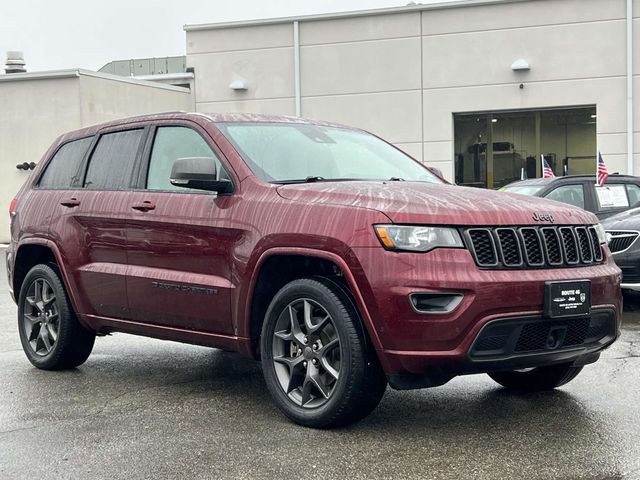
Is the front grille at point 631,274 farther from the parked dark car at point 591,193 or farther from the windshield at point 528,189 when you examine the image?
the parked dark car at point 591,193

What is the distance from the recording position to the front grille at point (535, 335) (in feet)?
14.1

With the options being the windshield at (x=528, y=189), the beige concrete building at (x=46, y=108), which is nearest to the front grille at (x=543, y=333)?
the windshield at (x=528, y=189)

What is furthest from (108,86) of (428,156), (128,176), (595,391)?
(595,391)

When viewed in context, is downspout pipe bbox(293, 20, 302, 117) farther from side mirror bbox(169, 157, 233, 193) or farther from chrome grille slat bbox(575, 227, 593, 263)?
chrome grille slat bbox(575, 227, 593, 263)

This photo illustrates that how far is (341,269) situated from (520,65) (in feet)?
67.4

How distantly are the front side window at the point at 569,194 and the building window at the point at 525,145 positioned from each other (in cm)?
1195

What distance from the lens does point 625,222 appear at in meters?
9.40

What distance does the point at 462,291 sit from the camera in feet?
13.9

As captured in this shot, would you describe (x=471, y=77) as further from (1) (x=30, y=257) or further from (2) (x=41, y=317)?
(2) (x=41, y=317)

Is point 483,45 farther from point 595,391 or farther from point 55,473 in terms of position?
point 55,473

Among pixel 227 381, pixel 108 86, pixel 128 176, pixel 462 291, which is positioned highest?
pixel 108 86

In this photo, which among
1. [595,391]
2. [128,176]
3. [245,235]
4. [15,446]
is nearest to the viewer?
[15,446]

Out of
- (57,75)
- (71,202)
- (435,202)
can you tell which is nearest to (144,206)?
(71,202)

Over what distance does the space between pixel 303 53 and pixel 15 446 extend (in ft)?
72.5
